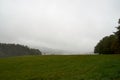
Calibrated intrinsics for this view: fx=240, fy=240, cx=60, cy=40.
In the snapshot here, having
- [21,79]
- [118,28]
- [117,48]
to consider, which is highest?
[118,28]

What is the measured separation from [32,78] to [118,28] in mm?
41572

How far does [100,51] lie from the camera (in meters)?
84.1

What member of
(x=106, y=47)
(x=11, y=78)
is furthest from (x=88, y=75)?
(x=106, y=47)

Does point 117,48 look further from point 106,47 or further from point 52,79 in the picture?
point 52,79

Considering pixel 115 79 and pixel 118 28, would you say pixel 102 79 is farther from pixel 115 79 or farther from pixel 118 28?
pixel 118 28

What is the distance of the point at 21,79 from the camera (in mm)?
27016

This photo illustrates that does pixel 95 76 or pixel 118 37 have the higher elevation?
pixel 118 37

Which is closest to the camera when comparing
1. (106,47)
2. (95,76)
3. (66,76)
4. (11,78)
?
(95,76)

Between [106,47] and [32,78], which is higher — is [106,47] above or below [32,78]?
above

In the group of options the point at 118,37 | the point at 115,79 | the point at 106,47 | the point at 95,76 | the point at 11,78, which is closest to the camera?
the point at 115,79

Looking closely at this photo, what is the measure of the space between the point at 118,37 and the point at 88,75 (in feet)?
130

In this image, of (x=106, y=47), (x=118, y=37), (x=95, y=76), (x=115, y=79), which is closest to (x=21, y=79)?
(x=95, y=76)

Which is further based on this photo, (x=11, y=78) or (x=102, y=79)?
(x=11, y=78)

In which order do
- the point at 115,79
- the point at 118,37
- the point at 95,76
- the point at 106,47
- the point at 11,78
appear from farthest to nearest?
the point at 106,47 → the point at 118,37 → the point at 11,78 → the point at 95,76 → the point at 115,79
